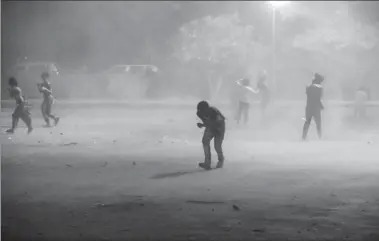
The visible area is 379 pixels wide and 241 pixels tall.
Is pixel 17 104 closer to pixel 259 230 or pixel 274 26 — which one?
pixel 259 230

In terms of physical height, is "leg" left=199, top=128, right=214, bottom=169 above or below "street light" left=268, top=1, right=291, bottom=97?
below

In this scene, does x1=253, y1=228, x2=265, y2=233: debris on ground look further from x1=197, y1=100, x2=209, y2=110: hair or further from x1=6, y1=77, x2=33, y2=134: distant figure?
x1=6, y1=77, x2=33, y2=134: distant figure

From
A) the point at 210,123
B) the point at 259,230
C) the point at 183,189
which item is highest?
the point at 210,123

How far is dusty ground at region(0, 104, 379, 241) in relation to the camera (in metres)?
6.23

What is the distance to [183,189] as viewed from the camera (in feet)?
25.6

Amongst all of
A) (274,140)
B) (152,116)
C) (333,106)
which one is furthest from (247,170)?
(333,106)

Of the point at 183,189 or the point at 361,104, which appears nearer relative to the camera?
the point at 183,189

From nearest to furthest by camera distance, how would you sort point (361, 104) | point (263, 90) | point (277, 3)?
point (263, 90), point (361, 104), point (277, 3)

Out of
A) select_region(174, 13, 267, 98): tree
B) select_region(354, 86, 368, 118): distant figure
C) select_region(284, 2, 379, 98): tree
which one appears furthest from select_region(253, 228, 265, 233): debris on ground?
select_region(284, 2, 379, 98): tree

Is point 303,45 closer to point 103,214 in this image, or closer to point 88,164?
point 88,164

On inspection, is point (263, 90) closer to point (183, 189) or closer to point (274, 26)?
point (274, 26)

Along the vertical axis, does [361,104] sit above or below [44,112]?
above

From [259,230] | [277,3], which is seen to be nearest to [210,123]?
[259,230]

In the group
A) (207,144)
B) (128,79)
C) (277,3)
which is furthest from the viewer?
(128,79)
